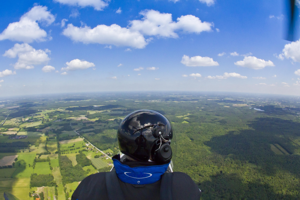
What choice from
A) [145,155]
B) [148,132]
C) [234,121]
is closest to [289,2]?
[148,132]

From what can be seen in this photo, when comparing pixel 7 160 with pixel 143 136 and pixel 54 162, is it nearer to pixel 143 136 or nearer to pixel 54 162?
pixel 54 162

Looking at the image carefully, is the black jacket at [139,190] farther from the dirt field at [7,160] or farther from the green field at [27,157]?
the dirt field at [7,160]

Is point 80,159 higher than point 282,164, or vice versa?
point 80,159

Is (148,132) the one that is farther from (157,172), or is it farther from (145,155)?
(157,172)

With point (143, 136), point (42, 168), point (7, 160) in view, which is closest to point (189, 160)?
point (42, 168)

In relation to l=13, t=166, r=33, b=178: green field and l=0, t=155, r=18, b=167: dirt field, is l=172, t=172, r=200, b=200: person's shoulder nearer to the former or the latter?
l=13, t=166, r=33, b=178: green field
